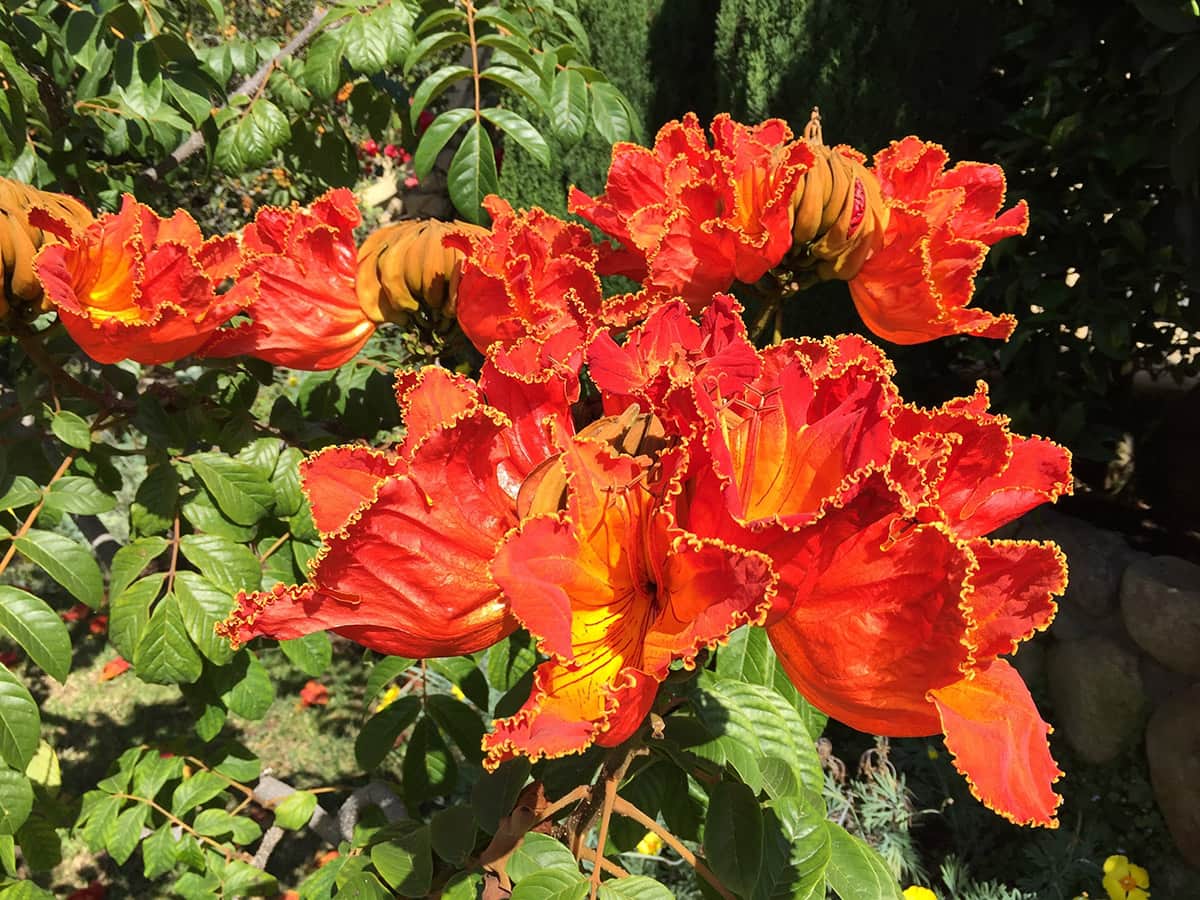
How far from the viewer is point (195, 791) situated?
151 centimetres

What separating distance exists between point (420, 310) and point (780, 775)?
74cm

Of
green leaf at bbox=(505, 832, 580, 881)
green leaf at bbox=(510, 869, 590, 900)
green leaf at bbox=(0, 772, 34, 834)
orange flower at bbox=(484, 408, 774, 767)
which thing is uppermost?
orange flower at bbox=(484, 408, 774, 767)

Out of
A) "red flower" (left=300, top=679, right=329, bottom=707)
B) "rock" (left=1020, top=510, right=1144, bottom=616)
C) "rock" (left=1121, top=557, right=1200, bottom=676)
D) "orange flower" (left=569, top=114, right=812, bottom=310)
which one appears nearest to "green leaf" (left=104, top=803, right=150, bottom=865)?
"orange flower" (left=569, top=114, right=812, bottom=310)

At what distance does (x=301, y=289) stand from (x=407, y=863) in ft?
2.41

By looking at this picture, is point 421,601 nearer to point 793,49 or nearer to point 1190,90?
point 1190,90

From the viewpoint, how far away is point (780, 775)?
865 mm

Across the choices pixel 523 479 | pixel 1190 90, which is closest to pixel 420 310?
pixel 523 479

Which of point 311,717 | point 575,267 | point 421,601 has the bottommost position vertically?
point 311,717

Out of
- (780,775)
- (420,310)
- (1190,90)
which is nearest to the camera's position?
(780,775)

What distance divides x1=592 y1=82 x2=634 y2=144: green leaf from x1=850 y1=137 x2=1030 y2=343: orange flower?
607 mm

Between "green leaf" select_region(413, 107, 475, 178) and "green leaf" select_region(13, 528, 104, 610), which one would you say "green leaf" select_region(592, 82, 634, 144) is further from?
"green leaf" select_region(13, 528, 104, 610)

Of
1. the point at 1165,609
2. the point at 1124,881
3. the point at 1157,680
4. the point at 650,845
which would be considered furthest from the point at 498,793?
the point at 1157,680

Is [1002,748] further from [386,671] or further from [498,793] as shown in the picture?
[386,671]

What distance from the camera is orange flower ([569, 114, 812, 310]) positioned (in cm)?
102
